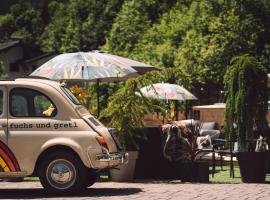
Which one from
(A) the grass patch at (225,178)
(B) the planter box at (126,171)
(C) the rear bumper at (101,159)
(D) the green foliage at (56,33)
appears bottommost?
(A) the grass patch at (225,178)

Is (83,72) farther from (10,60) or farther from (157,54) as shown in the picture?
(10,60)

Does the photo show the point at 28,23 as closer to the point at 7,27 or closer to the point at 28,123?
the point at 7,27

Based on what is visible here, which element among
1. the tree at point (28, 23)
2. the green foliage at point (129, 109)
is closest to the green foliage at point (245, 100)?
the green foliage at point (129, 109)

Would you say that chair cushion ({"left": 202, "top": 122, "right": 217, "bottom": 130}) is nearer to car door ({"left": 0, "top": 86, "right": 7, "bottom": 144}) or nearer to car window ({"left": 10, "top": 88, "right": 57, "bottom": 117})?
car window ({"left": 10, "top": 88, "right": 57, "bottom": 117})

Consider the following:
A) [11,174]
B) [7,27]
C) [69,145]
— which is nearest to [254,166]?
[69,145]

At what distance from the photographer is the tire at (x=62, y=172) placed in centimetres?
1230

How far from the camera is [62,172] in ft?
40.5

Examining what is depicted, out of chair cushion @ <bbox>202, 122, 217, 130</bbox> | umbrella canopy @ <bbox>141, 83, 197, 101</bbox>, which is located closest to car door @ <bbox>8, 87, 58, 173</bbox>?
umbrella canopy @ <bbox>141, 83, 197, 101</bbox>

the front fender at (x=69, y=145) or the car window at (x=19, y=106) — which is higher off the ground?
the car window at (x=19, y=106)

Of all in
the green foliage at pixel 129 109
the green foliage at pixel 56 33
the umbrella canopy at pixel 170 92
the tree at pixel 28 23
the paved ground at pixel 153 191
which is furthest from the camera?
the tree at pixel 28 23

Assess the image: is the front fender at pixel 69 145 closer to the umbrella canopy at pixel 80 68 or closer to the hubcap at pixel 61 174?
the hubcap at pixel 61 174

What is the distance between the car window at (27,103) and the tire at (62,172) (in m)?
0.71

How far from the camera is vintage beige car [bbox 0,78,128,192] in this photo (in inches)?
484

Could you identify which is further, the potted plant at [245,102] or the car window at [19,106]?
the potted plant at [245,102]
